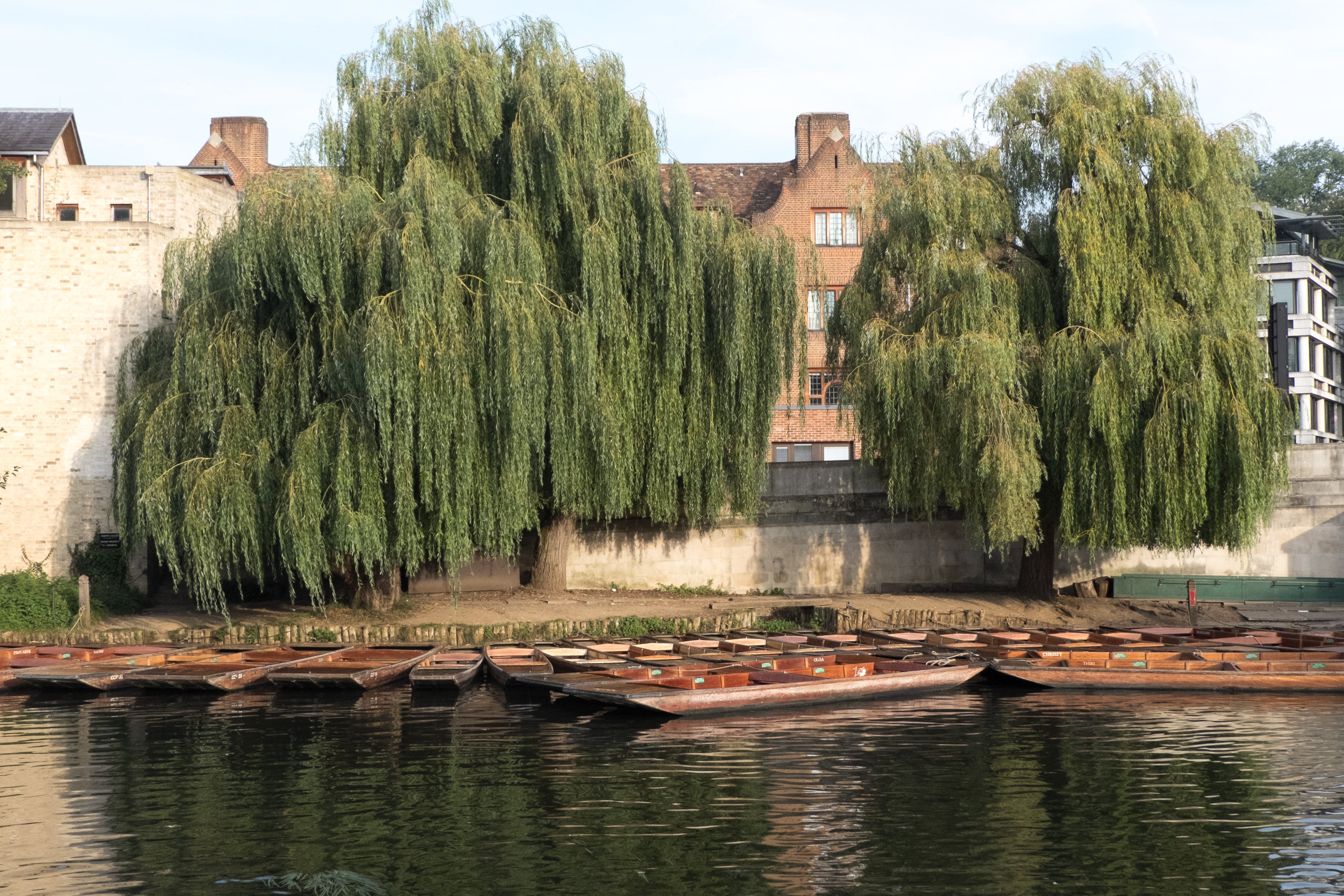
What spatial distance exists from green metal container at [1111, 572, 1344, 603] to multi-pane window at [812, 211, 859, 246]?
14.0 meters

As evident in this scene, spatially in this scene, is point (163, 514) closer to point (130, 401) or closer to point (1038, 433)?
point (130, 401)

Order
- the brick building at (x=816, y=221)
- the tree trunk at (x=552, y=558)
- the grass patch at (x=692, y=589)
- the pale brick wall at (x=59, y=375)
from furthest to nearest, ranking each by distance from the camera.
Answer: the brick building at (x=816, y=221)
the grass patch at (x=692, y=589)
the pale brick wall at (x=59, y=375)
the tree trunk at (x=552, y=558)

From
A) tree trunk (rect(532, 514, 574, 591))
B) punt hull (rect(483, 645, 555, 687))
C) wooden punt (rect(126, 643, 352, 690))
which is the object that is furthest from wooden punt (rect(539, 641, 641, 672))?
tree trunk (rect(532, 514, 574, 591))

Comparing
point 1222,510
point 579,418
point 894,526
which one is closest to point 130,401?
point 579,418

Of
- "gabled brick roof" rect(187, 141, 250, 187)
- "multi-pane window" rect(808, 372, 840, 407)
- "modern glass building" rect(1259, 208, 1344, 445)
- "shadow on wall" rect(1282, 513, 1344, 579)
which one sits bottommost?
"shadow on wall" rect(1282, 513, 1344, 579)

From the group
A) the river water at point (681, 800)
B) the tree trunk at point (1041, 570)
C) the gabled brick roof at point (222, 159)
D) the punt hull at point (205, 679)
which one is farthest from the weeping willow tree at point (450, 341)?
the gabled brick roof at point (222, 159)

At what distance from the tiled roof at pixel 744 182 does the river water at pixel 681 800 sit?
23.4 metres

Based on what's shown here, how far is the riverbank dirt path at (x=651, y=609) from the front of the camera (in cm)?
2177

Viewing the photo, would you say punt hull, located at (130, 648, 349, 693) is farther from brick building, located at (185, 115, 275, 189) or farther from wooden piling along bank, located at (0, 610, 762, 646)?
brick building, located at (185, 115, 275, 189)

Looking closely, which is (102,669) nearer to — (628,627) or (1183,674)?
(628,627)

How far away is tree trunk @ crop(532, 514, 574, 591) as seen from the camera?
23.8 metres

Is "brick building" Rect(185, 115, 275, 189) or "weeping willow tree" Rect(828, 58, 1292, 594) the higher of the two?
"brick building" Rect(185, 115, 275, 189)

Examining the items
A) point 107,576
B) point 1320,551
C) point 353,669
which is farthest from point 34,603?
point 1320,551

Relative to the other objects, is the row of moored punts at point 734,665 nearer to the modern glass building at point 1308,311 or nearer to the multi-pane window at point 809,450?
the multi-pane window at point 809,450
